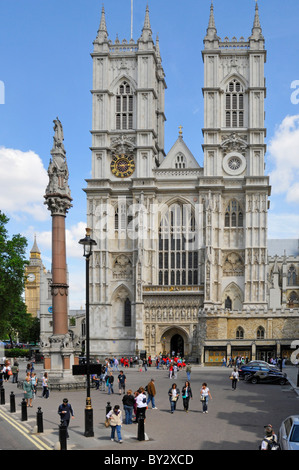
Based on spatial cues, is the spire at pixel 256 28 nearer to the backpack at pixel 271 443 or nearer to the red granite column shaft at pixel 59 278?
the red granite column shaft at pixel 59 278

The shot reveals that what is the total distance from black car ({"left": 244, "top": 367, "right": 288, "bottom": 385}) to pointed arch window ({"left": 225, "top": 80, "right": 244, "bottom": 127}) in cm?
3985

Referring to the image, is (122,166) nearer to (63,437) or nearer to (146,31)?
(146,31)

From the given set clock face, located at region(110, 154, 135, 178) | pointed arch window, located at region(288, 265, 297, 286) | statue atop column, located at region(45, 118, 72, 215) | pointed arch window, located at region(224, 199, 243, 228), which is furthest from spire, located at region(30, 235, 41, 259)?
statue atop column, located at region(45, 118, 72, 215)

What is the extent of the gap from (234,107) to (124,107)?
13311mm

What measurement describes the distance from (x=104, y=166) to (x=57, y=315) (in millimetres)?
40160

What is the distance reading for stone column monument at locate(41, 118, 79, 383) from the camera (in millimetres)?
38500

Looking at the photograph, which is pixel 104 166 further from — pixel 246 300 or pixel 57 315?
pixel 57 315

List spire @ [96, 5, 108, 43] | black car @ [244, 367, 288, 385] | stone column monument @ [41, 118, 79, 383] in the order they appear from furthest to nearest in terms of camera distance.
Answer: spire @ [96, 5, 108, 43], black car @ [244, 367, 288, 385], stone column monument @ [41, 118, 79, 383]

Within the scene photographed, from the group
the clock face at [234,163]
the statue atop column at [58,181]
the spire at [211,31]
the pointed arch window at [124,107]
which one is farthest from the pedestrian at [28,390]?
the spire at [211,31]

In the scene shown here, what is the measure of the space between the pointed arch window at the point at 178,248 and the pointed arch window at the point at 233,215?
3.99 metres

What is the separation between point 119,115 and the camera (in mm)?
79250

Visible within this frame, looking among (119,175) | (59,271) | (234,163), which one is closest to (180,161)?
(234,163)

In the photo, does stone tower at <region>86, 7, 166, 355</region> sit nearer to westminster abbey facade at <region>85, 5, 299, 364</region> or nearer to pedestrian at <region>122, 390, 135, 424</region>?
westminster abbey facade at <region>85, 5, 299, 364</region>
